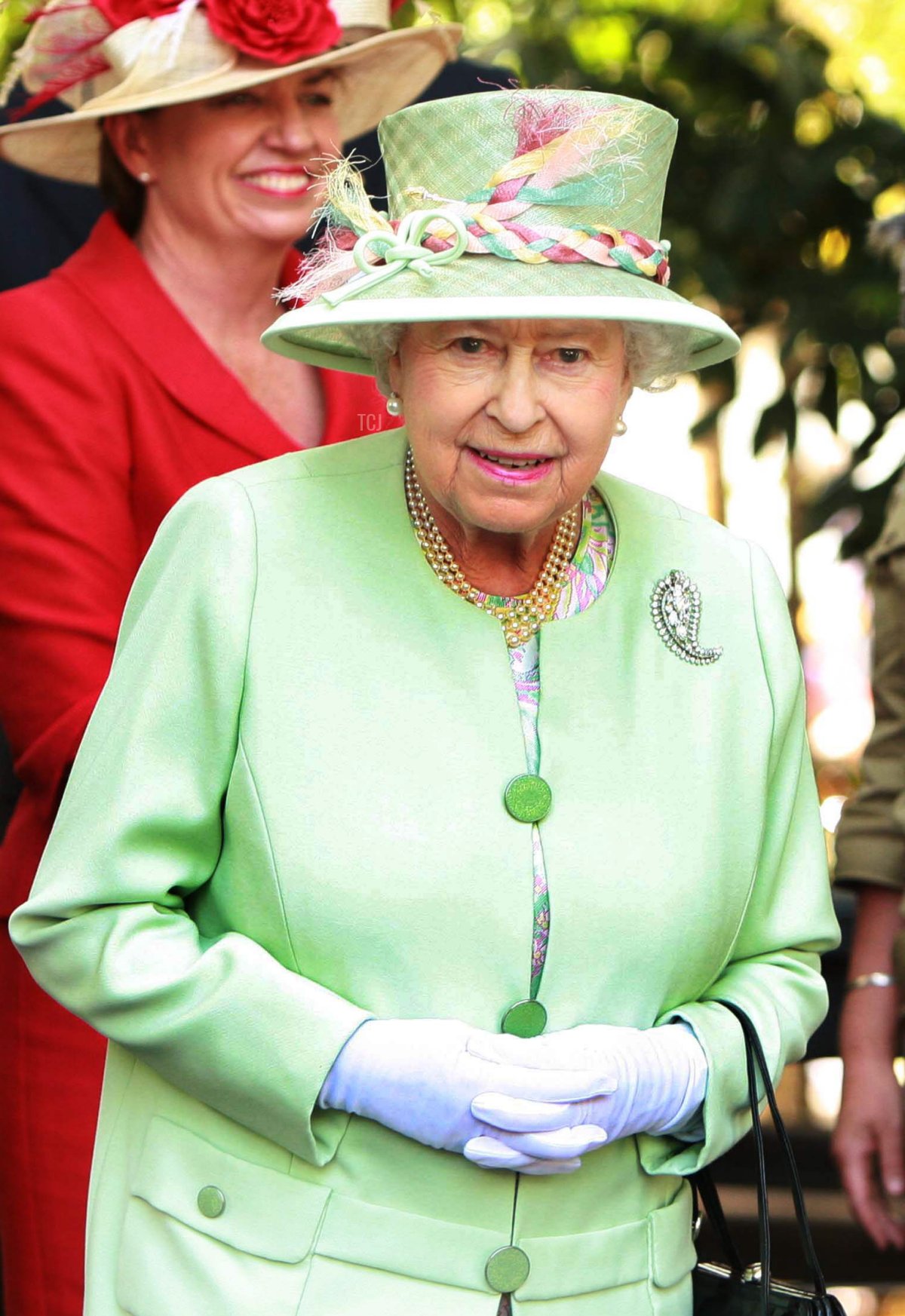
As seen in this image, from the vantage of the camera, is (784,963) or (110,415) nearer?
(784,963)

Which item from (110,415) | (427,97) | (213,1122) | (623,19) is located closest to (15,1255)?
(213,1122)

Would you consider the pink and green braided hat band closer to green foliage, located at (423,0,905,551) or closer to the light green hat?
the light green hat

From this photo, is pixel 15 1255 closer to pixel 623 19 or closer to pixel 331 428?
pixel 331 428

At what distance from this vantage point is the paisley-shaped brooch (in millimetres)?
2166

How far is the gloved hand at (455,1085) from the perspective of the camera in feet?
6.17

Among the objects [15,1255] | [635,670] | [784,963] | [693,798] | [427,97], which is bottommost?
[15,1255]

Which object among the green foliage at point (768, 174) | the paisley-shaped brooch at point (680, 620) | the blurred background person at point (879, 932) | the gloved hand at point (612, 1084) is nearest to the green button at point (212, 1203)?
the gloved hand at point (612, 1084)

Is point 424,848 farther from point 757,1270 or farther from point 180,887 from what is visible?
point 757,1270

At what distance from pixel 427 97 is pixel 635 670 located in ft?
7.06

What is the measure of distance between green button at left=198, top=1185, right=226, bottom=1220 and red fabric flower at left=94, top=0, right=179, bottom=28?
191cm

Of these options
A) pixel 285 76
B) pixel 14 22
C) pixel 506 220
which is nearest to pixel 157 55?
pixel 285 76

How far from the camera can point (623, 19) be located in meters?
4.49

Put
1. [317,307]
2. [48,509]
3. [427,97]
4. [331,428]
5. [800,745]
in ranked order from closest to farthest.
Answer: [317,307] < [800,745] < [48,509] < [331,428] < [427,97]

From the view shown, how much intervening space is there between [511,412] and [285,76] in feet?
4.50
